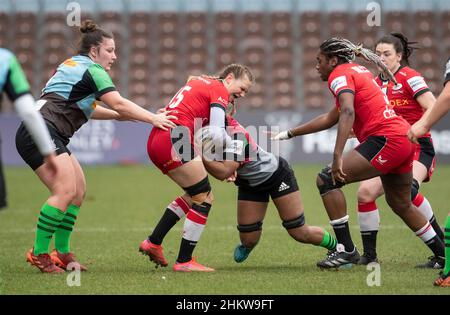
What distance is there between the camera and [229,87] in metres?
7.20

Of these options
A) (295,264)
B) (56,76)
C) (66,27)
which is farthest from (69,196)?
(66,27)

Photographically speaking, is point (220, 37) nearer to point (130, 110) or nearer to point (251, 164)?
point (251, 164)

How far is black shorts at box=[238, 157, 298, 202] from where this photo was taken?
283 inches

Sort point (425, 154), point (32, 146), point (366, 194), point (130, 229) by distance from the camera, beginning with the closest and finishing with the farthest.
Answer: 1. point (32, 146)
2. point (366, 194)
3. point (425, 154)
4. point (130, 229)

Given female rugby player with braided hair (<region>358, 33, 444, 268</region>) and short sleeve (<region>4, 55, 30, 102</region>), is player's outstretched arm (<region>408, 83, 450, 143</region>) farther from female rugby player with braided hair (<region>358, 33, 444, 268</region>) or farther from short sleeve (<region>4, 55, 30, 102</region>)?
Answer: short sleeve (<region>4, 55, 30, 102</region>)

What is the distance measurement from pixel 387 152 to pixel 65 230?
2.97m

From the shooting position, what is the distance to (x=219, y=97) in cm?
690

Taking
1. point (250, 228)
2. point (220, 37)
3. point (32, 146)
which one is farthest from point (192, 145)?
point (220, 37)

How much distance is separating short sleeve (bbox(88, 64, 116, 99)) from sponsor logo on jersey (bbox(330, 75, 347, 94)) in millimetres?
1903

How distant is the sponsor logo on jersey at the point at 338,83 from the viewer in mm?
6719

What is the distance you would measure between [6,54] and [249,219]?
2.92 meters

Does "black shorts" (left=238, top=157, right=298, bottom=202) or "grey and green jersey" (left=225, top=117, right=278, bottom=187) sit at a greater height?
"grey and green jersey" (left=225, top=117, right=278, bottom=187)

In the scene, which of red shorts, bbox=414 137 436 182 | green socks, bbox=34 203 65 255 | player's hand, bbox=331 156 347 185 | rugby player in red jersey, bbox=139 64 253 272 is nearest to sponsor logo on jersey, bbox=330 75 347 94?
player's hand, bbox=331 156 347 185

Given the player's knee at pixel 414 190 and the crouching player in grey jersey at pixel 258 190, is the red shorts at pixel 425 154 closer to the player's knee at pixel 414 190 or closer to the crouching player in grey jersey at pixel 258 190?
the player's knee at pixel 414 190
